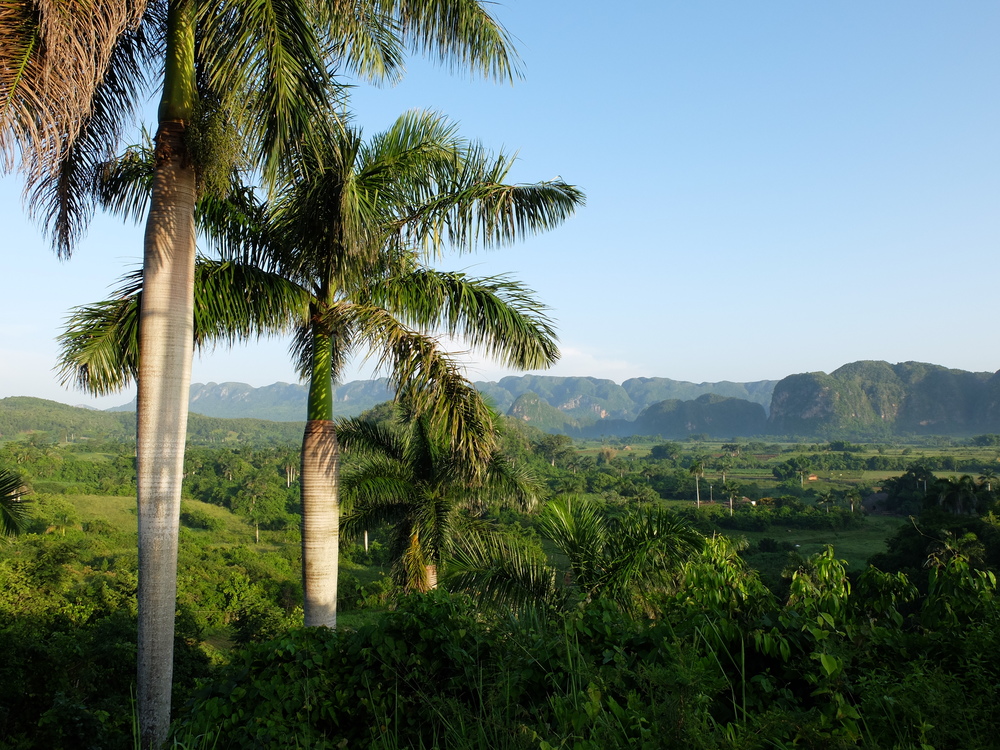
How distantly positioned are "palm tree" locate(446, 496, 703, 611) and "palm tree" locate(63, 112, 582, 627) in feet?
4.06

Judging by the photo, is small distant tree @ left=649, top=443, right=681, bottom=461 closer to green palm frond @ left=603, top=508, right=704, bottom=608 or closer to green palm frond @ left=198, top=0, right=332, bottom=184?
green palm frond @ left=603, top=508, right=704, bottom=608

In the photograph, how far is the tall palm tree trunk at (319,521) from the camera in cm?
634

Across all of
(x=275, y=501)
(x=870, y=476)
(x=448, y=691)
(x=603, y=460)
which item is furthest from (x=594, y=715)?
(x=603, y=460)

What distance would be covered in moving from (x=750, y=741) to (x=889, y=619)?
177cm

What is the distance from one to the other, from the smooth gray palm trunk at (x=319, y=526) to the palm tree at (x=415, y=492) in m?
4.81

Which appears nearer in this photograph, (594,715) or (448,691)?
(594,715)

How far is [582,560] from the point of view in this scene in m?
6.86

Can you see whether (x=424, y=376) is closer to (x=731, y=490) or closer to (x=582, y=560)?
(x=582, y=560)

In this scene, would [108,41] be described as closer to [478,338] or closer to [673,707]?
[478,338]

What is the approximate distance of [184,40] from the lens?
5.33m

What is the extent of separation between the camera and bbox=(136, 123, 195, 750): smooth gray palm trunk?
4820 mm

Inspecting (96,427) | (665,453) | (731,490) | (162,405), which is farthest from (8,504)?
(96,427)

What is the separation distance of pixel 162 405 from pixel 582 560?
4221 mm

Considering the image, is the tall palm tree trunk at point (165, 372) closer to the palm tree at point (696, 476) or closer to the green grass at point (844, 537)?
the green grass at point (844, 537)
